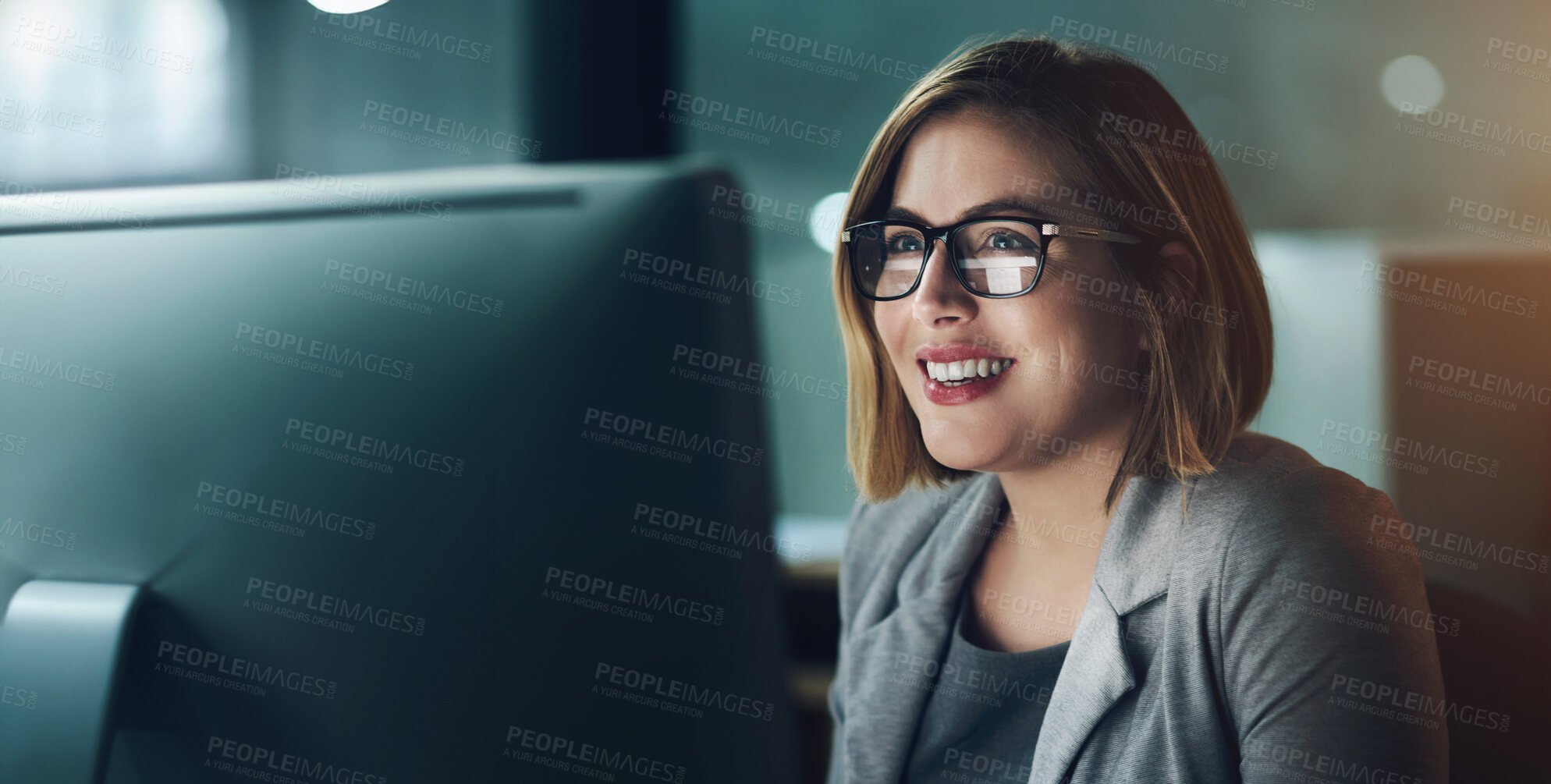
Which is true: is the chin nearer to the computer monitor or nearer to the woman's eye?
the woman's eye

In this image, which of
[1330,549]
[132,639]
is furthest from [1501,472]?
[132,639]

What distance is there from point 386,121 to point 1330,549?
2.41 m

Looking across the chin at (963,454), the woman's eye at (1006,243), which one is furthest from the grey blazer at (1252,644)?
the woman's eye at (1006,243)

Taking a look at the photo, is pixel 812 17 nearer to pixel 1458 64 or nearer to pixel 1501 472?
pixel 1458 64

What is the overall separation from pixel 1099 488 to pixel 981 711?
0.84 ft

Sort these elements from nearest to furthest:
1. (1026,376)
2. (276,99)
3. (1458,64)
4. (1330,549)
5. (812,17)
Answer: (1330,549)
(1026,376)
(1458,64)
(812,17)
(276,99)

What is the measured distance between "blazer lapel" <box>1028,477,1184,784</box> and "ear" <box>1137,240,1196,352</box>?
164 mm

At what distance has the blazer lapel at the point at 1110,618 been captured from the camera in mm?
738

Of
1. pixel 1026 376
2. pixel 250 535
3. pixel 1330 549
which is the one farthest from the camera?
pixel 1026 376

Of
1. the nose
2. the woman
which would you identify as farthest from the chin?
the nose

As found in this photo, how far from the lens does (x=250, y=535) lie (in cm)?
58

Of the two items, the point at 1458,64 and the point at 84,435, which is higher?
the point at 1458,64

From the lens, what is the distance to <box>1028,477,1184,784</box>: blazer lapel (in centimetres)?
74

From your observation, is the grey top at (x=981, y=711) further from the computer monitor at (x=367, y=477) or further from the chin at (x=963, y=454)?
the computer monitor at (x=367, y=477)
